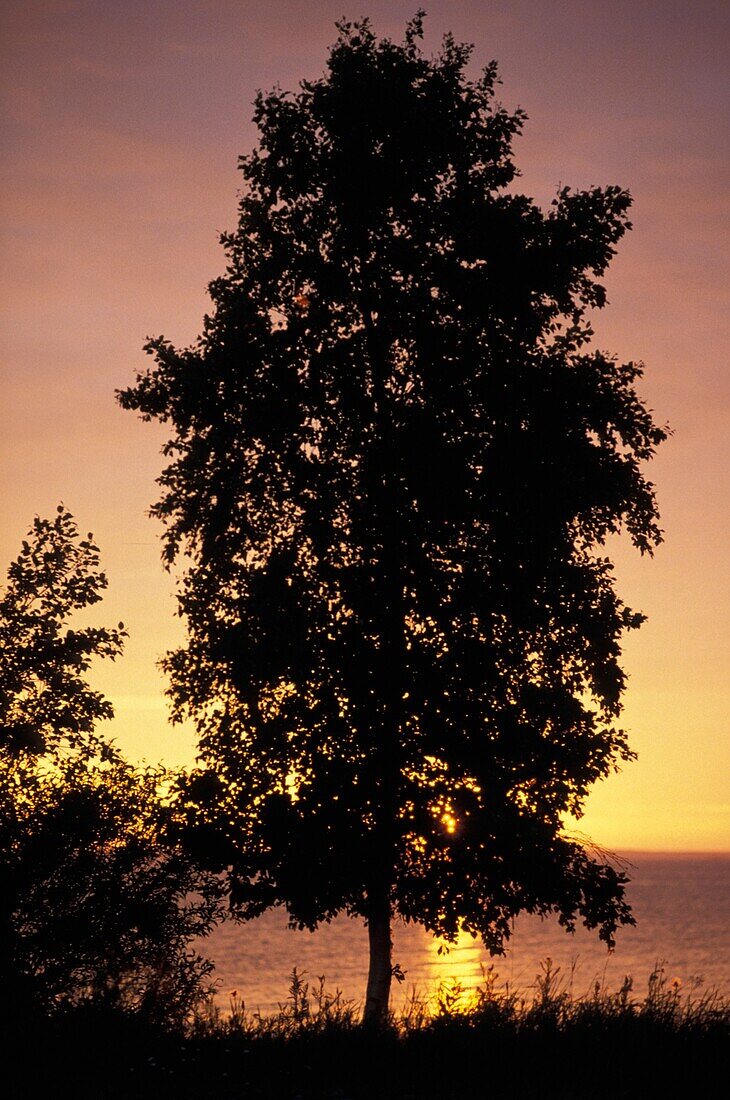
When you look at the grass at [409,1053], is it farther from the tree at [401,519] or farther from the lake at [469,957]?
the lake at [469,957]

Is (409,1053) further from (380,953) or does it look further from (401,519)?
(401,519)

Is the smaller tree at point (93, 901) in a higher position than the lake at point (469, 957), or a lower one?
higher

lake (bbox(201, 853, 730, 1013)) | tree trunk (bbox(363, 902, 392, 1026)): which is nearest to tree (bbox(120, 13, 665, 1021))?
tree trunk (bbox(363, 902, 392, 1026))

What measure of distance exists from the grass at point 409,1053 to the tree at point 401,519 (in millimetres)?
2560

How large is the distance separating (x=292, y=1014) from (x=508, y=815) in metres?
4.32

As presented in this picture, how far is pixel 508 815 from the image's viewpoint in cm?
1553

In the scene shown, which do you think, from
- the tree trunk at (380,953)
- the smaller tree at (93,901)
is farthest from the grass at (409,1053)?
the tree trunk at (380,953)

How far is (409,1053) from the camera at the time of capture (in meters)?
12.0

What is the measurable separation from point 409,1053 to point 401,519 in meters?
7.92

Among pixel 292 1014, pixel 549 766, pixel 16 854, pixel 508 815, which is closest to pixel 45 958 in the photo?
pixel 16 854

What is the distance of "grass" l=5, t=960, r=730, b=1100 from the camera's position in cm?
1107

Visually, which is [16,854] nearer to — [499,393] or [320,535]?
[320,535]

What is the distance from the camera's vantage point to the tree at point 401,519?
16156mm

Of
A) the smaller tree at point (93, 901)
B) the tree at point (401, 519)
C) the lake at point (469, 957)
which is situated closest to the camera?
the smaller tree at point (93, 901)
